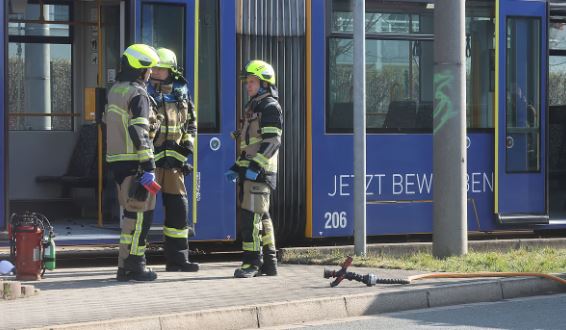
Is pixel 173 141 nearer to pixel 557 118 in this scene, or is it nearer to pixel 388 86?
pixel 388 86

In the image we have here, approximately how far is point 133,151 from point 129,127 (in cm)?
23

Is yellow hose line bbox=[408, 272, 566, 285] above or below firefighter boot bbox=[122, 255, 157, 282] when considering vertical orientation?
below

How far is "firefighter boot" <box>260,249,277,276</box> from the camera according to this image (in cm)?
1080

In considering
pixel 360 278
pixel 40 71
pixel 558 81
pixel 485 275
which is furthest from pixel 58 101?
pixel 558 81

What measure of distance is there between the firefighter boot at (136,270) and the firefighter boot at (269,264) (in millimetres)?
1118

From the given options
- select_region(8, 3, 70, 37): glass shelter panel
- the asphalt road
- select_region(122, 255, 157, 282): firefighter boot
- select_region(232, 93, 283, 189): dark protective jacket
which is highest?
select_region(8, 3, 70, 37): glass shelter panel

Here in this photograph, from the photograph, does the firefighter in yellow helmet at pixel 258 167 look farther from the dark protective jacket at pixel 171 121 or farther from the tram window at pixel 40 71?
the tram window at pixel 40 71

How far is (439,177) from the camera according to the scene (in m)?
12.1

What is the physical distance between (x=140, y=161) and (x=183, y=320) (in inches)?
87.7

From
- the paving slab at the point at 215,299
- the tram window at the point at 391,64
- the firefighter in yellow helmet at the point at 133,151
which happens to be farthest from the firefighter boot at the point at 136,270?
the tram window at the point at 391,64

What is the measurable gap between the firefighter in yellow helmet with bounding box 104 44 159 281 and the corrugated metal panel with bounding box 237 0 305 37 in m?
2.47

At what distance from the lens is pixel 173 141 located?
10852 millimetres

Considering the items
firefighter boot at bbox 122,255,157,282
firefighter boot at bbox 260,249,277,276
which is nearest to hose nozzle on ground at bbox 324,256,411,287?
firefighter boot at bbox 260,249,277,276

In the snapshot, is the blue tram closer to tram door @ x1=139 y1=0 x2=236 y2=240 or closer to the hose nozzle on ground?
tram door @ x1=139 y1=0 x2=236 y2=240
